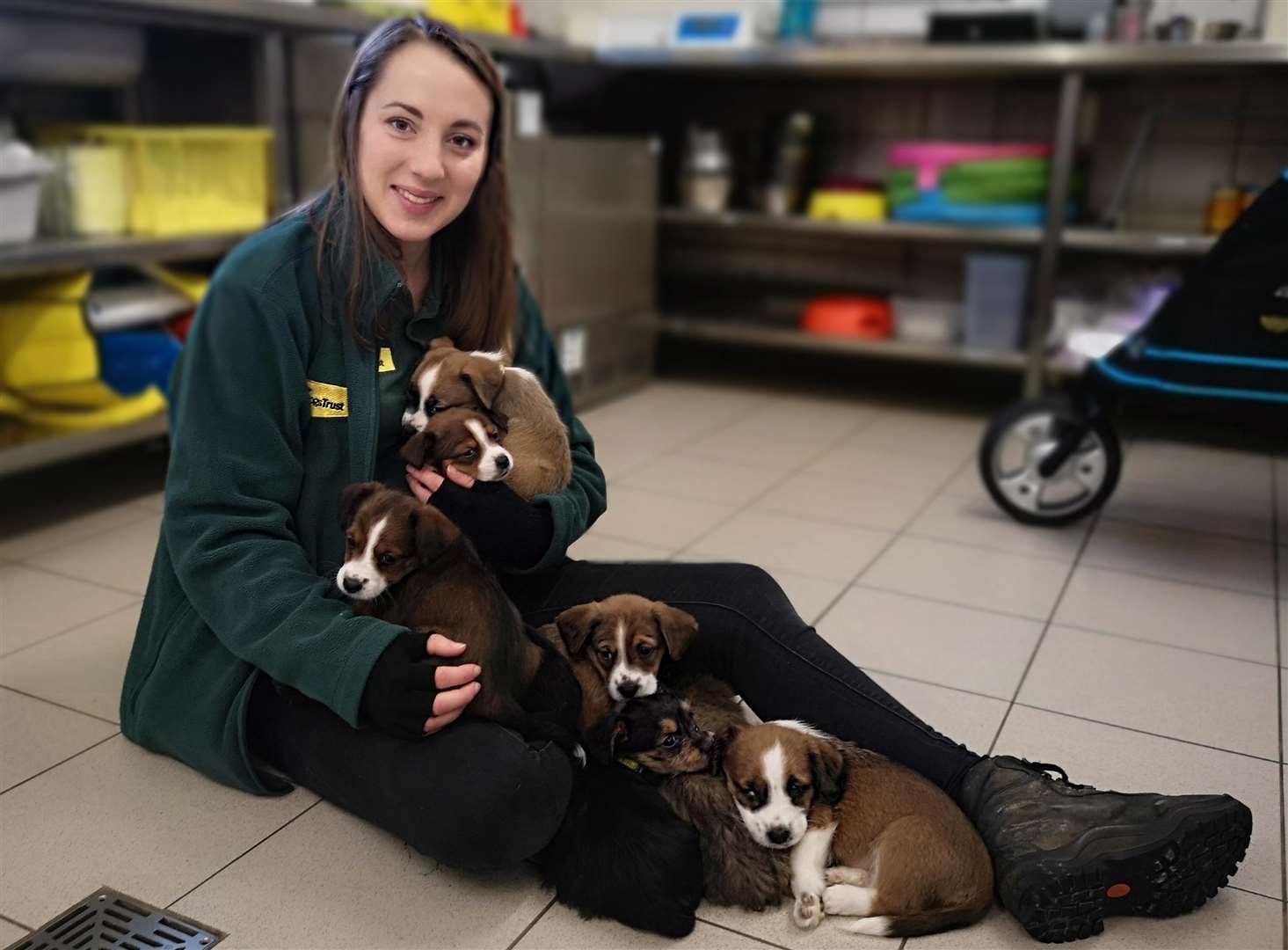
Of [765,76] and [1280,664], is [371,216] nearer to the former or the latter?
[1280,664]

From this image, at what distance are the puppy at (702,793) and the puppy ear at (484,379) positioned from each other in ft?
1.67

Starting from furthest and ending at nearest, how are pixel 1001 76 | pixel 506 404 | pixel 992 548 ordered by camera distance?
pixel 1001 76
pixel 992 548
pixel 506 404

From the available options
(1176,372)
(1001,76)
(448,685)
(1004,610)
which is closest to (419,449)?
(448,685)

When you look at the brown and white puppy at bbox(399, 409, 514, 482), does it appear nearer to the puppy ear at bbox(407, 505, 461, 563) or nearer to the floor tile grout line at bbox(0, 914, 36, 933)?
the puppy ear at bbox(407, 505, 461, 563)

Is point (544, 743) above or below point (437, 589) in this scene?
below

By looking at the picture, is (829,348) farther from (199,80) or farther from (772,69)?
(199,80)

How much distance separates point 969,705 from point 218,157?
2636 mm

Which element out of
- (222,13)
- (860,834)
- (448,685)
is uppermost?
(222,13)

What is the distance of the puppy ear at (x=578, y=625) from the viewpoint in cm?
173

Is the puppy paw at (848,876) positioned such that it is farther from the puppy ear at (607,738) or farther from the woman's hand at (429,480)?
the woman's hand at (429,480)

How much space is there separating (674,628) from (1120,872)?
0.68 m

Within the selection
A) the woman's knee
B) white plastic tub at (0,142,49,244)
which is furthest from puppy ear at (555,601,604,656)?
white plastic tub at (0,142,49,244)

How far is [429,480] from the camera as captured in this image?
174 cm

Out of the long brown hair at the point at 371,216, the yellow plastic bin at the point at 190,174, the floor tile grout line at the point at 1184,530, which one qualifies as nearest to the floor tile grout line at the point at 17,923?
the long brown hair at the point at 371,216
